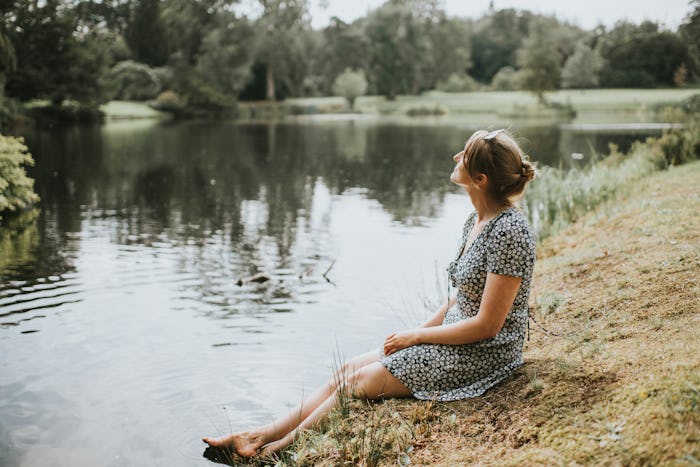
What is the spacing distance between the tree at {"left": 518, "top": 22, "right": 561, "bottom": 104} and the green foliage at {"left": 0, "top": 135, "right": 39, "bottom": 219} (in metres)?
50.7

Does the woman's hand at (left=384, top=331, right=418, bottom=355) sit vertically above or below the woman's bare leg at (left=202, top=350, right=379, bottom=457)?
above

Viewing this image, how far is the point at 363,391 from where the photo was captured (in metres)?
3.65

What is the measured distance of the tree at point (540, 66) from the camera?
57125 millimetres

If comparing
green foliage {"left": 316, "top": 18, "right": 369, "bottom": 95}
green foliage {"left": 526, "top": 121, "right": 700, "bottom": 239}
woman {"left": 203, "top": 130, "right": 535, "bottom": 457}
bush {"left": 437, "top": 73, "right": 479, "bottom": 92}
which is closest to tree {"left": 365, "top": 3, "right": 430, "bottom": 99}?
green foliage {"left": 316, "top": 18, "right": 369, "bottom": 95}

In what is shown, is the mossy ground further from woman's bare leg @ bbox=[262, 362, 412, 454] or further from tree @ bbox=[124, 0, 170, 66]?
Answer: tree @ bbox=[124, 0, 170, 66]

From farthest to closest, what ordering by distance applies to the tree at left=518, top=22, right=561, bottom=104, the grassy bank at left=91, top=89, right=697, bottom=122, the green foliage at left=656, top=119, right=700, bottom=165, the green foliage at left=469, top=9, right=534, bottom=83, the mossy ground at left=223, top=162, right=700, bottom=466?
the green foliage at left=469, top=9, right=534, bottom=83, the tree at left=518, top=22, right=561, bottom=104, the grassy bank at left=91, top=89, right=697, bottom=122, the green foliage at left=656, top=119, right=700, bottom=165, the mossy ground at left=223, top=162, right=700, bottom=466

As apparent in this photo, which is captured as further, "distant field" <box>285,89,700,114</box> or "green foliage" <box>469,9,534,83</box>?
"green foliage" <box>469,9,534,83</box>

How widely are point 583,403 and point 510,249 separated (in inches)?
31.3

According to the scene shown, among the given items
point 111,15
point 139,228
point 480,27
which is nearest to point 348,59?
point 111,15

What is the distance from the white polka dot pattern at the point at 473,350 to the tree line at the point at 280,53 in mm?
16264

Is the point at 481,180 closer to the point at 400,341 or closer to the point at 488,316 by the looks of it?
the point at 488,316

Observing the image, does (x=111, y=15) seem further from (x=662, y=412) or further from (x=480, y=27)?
(x=662, y=412)

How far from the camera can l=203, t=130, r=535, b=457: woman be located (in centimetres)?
325

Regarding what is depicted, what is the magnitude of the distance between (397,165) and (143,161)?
803cm
